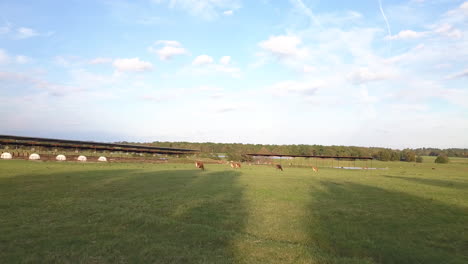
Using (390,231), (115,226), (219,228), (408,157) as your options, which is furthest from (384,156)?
(115,226)

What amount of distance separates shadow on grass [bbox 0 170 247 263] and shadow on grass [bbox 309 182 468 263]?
267 centimetres

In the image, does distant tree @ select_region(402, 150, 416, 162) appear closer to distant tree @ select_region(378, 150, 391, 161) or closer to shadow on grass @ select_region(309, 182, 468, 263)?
distant tree @ select_region(378, 150, 391, 161)

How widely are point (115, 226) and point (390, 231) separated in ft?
26.3

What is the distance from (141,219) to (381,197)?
12.4 metres

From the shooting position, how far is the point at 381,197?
53.5ft

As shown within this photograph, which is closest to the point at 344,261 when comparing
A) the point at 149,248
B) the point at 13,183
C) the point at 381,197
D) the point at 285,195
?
the point at 149,248

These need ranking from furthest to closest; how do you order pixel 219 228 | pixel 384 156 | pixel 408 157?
1. pixel 384 156
2. pixel 408 157
3. pixel 219 228

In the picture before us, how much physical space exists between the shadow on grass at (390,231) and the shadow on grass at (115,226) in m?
2.67

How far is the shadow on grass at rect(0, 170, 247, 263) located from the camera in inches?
249

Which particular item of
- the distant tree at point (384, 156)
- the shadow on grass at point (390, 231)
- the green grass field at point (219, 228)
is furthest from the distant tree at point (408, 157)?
the shadow on grass at point (390, 231)

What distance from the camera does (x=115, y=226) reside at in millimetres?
8617

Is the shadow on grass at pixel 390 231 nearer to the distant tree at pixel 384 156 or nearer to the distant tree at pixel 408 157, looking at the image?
the distant tree at pixel 408 157

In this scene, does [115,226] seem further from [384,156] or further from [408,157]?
[408,157]

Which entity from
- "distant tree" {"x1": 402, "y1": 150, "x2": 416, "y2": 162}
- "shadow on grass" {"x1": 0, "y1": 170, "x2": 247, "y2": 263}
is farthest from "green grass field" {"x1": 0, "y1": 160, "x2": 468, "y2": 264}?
"distant tree" {"x1": 402, "y1": 150, "x2": 416, "y2": 162}
